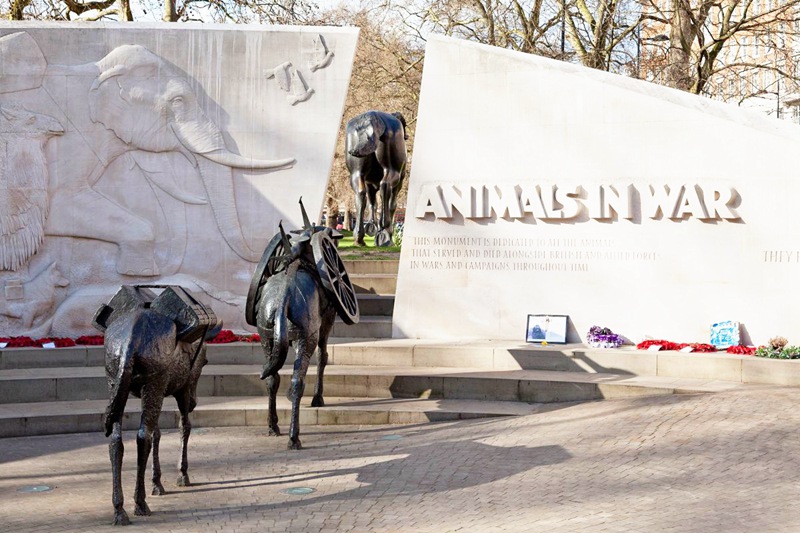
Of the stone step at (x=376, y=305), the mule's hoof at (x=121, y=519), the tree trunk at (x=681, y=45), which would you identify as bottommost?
the mule's hoof at (x=121, y=519)

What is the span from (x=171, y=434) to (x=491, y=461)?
3980 mm

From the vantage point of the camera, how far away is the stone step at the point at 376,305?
15789 mm

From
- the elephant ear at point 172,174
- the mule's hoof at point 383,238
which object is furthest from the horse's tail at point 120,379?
the mule's hoof at point 383,238

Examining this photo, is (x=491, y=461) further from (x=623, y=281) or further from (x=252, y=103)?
(x=252, y=103)

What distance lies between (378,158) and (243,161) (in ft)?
10.5

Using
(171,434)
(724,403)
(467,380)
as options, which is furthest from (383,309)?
(724,403)

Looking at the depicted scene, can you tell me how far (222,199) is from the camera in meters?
14.6

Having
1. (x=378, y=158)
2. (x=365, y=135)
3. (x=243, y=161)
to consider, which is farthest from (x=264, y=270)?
(x=378, y=158)

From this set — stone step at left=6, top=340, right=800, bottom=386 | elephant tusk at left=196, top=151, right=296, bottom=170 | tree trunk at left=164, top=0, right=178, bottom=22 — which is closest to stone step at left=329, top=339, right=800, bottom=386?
stone step at left=6, top=340, right=800, bottom=386

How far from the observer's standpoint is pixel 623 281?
14016 millimetres

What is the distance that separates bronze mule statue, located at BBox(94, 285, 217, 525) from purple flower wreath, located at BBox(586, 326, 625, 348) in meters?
6.92

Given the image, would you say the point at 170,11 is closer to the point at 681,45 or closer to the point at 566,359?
the point at 681,45

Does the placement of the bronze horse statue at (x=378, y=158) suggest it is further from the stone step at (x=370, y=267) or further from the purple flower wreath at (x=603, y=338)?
the purple flower wreath at (x=603, y=338)

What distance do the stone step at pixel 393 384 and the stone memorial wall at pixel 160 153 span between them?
1901 mm
